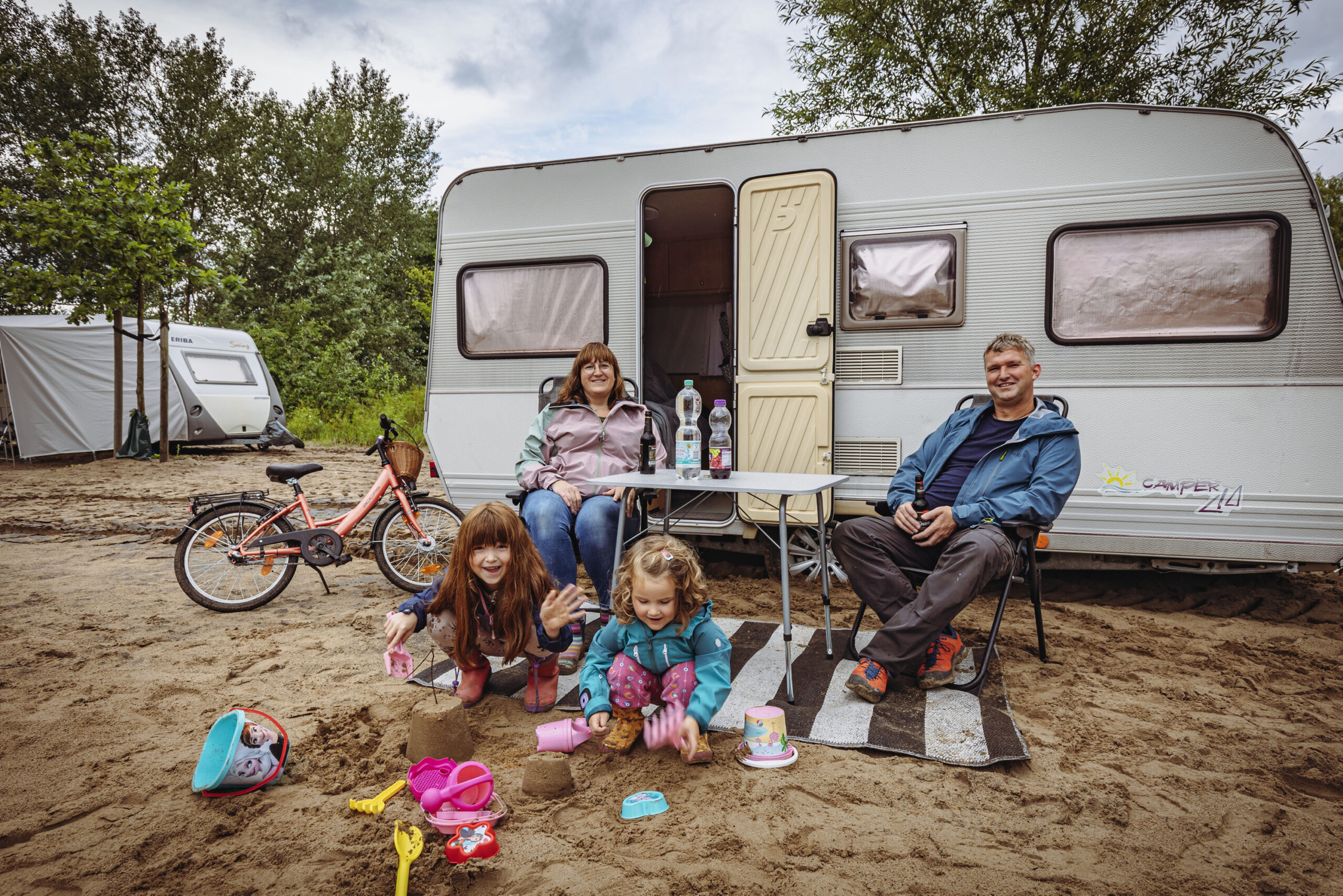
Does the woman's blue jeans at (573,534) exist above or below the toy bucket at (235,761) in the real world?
above

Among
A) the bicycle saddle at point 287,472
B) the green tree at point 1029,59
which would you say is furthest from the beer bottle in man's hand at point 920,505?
the green tree at point 1029,59

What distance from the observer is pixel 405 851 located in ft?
5.26

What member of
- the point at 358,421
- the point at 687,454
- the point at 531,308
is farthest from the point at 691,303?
the point at 358,421

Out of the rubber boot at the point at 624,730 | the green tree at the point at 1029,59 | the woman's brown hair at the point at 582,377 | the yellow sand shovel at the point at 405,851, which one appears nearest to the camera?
the yellow sand shovel at the point at 405,851

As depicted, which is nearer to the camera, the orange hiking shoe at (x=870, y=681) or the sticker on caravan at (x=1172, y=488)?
the orange hiking shoe at (x=870, y=681)

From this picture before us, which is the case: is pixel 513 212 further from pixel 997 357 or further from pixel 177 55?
pixel 177 55

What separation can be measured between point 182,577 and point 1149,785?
4147mm

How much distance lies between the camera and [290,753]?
2225mm

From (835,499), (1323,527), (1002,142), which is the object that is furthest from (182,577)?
(1323,527)

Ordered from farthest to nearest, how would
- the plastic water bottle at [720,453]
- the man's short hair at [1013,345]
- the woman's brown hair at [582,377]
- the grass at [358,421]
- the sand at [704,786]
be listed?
1. the grass at [358,421]
2. the woman's brown hair at [582,377]
3. the plastic water bottle at [720,453]
4. the man's short hair at [1013,345]
5. the sand at [704,786]

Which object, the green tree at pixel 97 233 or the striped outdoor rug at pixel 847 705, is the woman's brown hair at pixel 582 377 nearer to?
the striped outdoor rug at pixel 847 705

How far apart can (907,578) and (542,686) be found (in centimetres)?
145

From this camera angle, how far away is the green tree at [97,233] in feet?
28.5

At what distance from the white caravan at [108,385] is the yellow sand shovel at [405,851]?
10955mm
